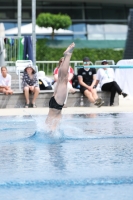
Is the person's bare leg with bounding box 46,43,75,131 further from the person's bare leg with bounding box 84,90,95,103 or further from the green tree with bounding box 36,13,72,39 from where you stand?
the green tree with bounding box 36,13,72,39

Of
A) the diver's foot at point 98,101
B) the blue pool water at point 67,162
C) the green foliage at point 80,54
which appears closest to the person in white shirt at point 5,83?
the diver's foot at point 98,101

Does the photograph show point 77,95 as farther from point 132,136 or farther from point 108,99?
point 132,136

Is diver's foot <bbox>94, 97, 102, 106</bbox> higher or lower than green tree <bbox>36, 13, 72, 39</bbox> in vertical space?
lower

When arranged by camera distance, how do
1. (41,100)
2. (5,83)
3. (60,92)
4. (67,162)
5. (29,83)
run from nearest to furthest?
(67,162), (60,92), (29,83), (41,100), (5,83)

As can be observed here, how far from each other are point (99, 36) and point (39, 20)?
22.4 ft

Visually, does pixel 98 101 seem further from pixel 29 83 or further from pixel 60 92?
pixel 60 92

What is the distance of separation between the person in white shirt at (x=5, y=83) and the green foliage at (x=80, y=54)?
24.3 meters

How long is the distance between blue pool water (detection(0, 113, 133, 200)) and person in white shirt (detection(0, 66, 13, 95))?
5028 mm

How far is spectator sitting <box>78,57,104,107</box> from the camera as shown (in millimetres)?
17103

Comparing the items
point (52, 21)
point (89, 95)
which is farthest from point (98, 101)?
point (52, 21)

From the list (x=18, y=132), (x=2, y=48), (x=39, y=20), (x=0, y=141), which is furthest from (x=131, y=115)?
(x=39, y=20)

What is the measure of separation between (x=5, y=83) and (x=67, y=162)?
10323mm

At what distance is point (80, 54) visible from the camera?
4262 centimetres

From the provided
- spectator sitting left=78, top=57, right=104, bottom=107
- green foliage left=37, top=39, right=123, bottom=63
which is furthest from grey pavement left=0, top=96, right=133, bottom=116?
green foliage left=37, top=39, right=123, bottom=63
